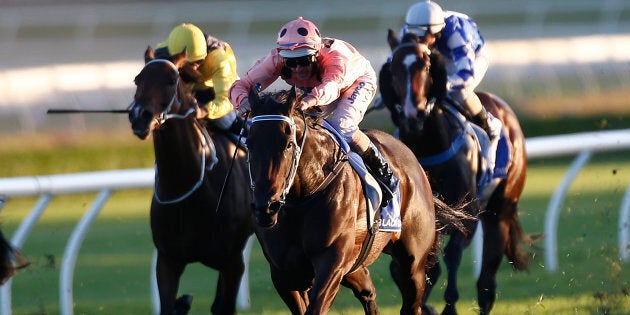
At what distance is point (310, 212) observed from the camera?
204 inches

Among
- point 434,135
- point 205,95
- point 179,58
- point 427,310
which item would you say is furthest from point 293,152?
point 434,135

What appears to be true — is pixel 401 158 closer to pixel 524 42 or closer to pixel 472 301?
Result: pixel 472 301

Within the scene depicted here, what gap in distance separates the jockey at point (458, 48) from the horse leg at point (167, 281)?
179 centimetres

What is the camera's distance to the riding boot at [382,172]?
5.58 m

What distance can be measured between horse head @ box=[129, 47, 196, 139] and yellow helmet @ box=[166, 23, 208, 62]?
11.3 inches

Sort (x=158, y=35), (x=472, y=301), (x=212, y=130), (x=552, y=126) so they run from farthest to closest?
(x=158, y=35)
(x=552, y=126)
(x=472, y=301)
(x=212, y=130)

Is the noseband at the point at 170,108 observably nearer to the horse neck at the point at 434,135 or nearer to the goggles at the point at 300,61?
the goggles at the point at 300,61

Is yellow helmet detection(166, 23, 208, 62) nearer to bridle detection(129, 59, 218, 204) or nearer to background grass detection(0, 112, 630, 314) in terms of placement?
bridle detection(129, 59, 218, 204)

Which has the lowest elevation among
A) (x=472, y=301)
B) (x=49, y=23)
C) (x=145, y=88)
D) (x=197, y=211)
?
(x=49, y=23)

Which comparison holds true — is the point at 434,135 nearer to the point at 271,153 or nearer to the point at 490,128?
the point at 490,128

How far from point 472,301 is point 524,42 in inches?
618

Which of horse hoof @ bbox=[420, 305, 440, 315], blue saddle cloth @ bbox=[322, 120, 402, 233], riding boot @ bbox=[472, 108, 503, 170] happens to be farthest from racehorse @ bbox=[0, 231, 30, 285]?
riding boot @ bbox=[472, 108, 503, 170]

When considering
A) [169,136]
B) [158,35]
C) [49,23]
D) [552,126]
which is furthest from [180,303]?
[49,23]

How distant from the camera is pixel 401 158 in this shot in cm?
598
